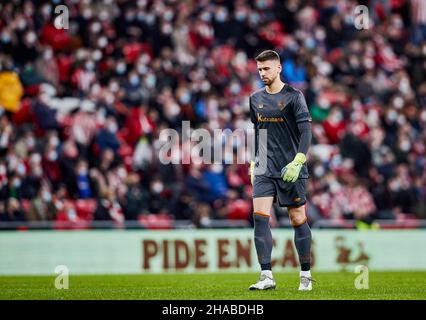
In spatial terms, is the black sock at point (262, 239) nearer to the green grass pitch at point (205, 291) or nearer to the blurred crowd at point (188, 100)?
the green grass pitch at point (205, 291)

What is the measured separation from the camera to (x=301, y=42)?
28.5 metres

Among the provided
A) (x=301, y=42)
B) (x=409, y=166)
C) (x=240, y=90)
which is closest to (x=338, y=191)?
(x=409, y=166)

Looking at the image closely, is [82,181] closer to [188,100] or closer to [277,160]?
[188,100]

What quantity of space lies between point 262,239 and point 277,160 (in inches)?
37.4

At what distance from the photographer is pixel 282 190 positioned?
11898 millimetres

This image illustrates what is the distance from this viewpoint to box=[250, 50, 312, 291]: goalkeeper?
38.8 ft

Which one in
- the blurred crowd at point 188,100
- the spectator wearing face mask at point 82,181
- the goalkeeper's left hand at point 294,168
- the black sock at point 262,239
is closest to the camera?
the goalkeeper's left hand at point 294,168

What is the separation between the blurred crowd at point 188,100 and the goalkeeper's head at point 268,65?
980 centimetres

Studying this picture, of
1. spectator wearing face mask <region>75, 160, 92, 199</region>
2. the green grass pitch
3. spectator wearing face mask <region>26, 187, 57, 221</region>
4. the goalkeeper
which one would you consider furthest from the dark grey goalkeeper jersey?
spectator wearing face mask <region>75, 160, 92, 199</region>

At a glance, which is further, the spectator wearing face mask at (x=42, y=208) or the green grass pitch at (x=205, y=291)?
the spectator wearing face mask at (x=42, y=208)

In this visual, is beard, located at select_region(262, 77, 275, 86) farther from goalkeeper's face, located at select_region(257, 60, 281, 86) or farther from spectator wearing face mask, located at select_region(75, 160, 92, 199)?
spectator wearing face mask, located at select_region(75, 160, 92, 199)

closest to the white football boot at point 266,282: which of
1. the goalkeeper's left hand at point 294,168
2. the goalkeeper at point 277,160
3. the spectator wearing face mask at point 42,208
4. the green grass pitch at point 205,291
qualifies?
the goalkeeper at point 277,160

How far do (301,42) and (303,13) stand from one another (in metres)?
1.21

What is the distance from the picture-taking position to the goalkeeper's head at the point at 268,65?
1182cm
